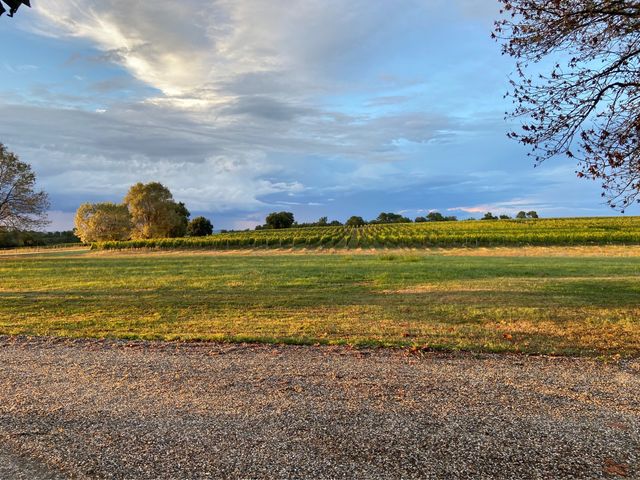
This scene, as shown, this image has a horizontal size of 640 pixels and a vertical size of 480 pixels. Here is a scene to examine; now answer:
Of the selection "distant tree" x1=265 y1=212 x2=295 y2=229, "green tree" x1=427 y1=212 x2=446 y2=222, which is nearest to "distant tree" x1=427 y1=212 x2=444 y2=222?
"green tree" x1=427 y1=212 x2=446 y2=222

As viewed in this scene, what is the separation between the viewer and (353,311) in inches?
440

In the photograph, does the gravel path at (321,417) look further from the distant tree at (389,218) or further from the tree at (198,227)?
the distant tree at (389,218)

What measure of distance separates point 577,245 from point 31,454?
55.3 m

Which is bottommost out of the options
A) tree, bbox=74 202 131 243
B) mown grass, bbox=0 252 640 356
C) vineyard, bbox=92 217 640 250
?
mown grass, bbox=0 252 640 356

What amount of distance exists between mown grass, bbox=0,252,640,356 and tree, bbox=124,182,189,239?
171 feet

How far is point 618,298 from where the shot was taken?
41.1 ft

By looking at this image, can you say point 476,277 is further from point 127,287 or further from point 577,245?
point 577,245

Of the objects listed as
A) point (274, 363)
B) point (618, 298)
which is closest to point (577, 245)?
→ point (618, 298)

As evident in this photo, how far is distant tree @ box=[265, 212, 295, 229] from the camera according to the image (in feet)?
341

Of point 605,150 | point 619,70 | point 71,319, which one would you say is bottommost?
point 71,319

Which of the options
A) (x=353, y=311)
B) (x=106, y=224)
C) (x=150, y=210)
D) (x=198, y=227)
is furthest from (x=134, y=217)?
(x=353, y=311)

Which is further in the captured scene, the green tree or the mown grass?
the green tree

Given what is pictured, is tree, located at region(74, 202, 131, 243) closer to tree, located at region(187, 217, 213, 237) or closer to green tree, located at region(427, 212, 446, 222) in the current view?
tree, located at region(187, 217, 213, 237)

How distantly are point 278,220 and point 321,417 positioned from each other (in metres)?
100
